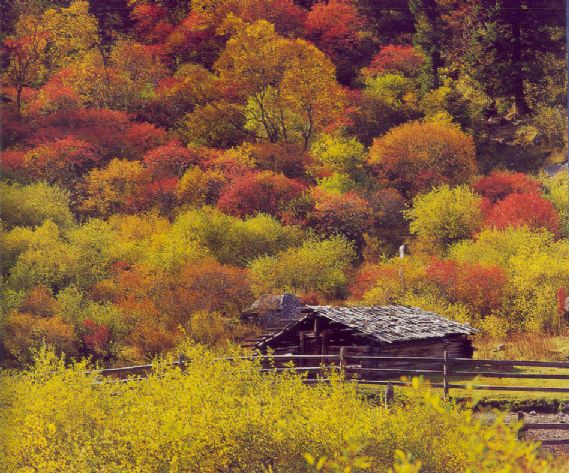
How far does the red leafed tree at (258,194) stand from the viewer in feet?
99.1

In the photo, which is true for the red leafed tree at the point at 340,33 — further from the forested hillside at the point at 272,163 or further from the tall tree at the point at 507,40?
the tall tree at the point at 507,40

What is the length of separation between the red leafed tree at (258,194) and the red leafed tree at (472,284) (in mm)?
5123

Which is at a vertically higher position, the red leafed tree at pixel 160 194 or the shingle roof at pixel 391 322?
the red leafed tree at pixel 160 194

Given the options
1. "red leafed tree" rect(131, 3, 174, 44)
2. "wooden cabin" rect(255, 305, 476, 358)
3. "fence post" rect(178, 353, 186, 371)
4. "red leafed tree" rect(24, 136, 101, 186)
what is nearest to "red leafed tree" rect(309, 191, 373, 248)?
"wooden cabin" rect(255, 305, 476, 358)

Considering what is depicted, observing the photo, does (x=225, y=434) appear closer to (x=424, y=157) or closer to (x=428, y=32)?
(x=428, y=32)

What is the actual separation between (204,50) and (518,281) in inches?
465

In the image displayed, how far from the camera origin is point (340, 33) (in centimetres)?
3152

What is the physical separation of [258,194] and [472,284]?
24.1 ft

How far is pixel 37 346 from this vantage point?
23969mm

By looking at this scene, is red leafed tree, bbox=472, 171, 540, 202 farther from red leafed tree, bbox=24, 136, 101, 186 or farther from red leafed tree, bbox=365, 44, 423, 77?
red leafed tree, bbox=24, 136, 101, 186

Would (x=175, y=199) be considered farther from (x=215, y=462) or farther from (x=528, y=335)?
(x=215, y=462)

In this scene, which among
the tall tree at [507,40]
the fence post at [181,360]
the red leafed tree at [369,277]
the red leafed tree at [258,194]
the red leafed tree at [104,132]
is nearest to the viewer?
the fence post at [181,360]

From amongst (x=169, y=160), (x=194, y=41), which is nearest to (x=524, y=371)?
(x=169, y=160)

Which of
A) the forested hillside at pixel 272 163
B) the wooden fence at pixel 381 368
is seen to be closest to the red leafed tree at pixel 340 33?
the forested hillside at pixel 272 163
